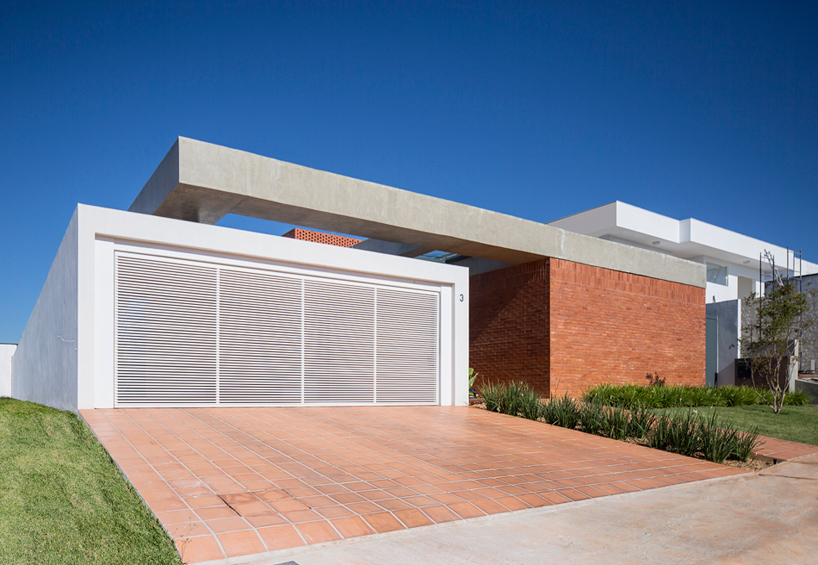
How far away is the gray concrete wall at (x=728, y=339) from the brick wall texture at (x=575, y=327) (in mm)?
4780

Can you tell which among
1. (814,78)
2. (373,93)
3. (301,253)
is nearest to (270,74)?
(373,93)

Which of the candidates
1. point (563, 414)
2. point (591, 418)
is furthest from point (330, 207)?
point (591, 418)

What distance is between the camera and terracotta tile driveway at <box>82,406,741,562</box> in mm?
4160

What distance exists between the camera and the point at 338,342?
11.2 m

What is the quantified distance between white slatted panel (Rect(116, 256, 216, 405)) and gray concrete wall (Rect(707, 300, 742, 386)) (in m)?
20.1

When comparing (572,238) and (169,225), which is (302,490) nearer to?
(169,225)

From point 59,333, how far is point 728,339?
73.8 ft

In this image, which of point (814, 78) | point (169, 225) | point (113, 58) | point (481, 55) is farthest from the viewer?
point (814, 78)

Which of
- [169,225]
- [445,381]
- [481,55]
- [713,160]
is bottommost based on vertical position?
[445,381]

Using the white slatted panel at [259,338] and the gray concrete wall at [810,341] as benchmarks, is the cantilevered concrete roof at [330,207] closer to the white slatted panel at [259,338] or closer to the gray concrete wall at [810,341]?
the white slatted panel at [259,338]

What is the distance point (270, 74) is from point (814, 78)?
15.8 m

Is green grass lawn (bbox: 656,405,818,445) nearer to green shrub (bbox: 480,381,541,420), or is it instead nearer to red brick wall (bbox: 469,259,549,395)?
green shrub (bbox: 480,381,541,420)

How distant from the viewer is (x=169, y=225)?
926cm

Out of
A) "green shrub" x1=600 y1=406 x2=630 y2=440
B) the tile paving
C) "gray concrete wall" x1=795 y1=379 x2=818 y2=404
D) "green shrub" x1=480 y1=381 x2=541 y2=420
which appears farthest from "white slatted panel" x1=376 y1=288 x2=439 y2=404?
"gray concrete wall" x1=795 y1=379 x2=818 y2=404
